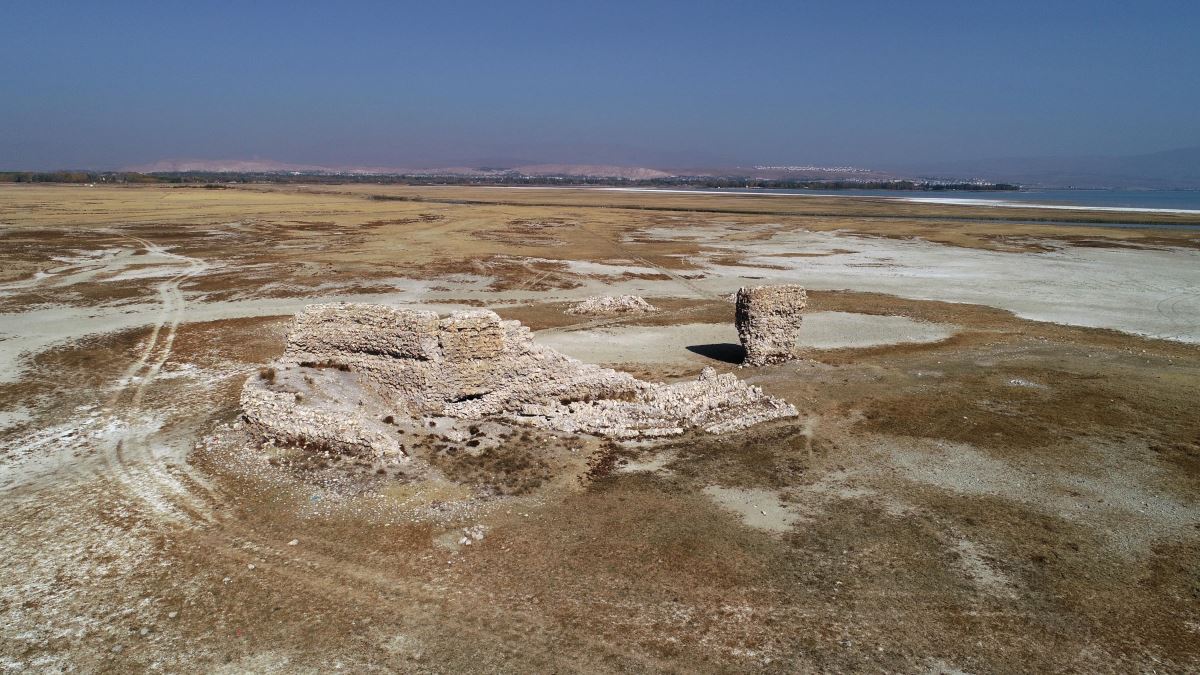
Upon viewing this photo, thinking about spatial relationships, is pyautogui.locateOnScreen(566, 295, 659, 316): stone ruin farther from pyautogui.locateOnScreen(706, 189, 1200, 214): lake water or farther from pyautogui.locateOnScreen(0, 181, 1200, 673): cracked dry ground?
pyautogui.locateOnScreen(706, 189, 1200, 214): lake water

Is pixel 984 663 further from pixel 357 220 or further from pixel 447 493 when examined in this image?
pixel 357 220

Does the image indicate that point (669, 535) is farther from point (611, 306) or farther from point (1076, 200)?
point (1076, 200)

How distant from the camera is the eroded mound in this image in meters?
14.2

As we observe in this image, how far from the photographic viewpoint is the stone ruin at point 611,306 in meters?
28.2

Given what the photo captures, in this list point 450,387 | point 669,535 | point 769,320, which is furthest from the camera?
point 769,320

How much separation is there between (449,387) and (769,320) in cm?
1061

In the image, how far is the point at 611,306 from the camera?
28594 mm

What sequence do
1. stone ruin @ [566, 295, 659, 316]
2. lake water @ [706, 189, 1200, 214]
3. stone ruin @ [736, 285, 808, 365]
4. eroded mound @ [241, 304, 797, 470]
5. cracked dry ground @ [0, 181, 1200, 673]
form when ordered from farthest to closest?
lake water @ [706, 189, 1200, 214], stone ruin @ [566, 295, 659, 316], stone ruin @ [736, 285, 808, 365], eroded mound @ [241, 304, 797, 470], cracked dry ground @ [0, 181, 1200, 673]

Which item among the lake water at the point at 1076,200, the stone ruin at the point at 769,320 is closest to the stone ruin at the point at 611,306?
the stone ruin at the point at 769,320

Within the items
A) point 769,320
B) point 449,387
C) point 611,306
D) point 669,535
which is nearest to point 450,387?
point 449,387

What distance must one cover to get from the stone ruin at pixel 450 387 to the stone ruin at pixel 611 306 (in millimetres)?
12375

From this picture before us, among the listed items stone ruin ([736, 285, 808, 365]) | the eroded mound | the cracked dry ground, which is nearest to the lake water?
stone ruin ([736, 285, 808, 365])

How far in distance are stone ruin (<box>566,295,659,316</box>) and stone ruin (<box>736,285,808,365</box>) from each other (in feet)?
27.2

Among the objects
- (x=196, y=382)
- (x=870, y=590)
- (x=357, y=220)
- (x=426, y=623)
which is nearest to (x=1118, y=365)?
(x=870, y=590)
